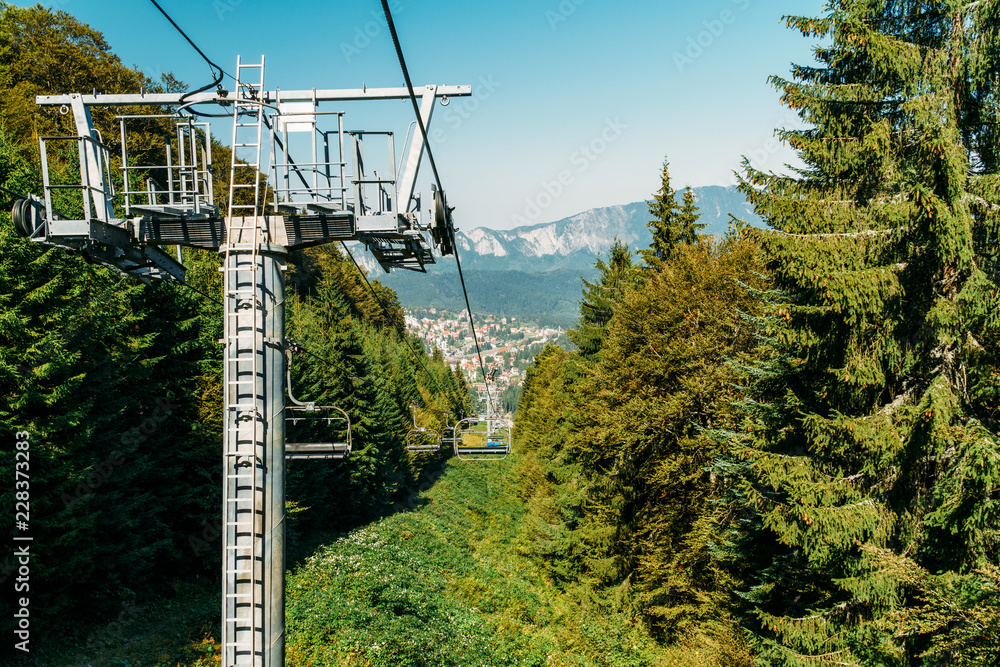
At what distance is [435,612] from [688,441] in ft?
36.3

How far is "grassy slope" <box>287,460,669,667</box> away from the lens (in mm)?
16062

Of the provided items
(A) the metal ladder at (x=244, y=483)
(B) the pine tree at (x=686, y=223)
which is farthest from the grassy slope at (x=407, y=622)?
(B) the pine tree at (x=686, y=223)

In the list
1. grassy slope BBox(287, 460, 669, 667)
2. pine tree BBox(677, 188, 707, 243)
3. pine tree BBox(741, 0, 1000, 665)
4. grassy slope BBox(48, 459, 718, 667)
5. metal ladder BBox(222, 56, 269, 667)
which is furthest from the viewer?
pine tree BBox(677, 188, 707, 243)

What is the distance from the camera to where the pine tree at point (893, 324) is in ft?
23.2

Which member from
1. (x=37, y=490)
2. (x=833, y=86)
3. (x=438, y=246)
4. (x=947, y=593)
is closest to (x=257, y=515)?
(x=438, y=246)

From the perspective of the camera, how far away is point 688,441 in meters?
15.8

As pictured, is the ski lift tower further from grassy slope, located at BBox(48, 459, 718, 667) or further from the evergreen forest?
grassy slope, located at BBox(48, 459, 718, 667)

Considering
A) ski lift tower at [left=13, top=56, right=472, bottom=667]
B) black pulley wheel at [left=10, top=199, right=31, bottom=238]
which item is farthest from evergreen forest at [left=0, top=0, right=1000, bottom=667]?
black pulley wheel at [left=10, top=199, right=31, bottom=238]

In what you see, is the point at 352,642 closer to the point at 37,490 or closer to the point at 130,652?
the point at 130,652

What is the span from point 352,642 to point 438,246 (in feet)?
42.9

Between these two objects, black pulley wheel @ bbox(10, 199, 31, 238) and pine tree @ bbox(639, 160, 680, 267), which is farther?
pine tree @ bbox(639, 160, 680, 267)

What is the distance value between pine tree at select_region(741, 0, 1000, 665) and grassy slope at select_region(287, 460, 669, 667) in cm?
972

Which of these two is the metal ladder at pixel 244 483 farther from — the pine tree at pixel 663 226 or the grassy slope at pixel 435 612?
the pine tree at pixel 663 226

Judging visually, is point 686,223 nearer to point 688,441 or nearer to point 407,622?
point 688,441
